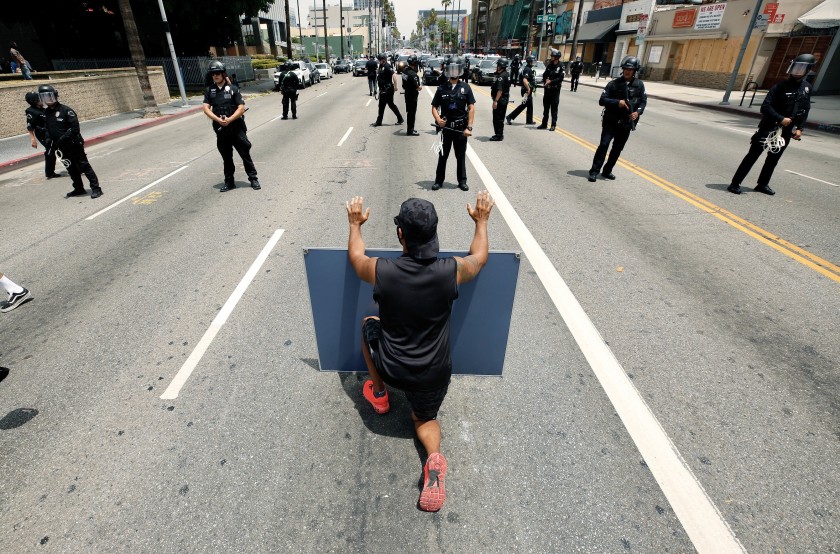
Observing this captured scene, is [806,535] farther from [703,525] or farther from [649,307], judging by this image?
[649,307]

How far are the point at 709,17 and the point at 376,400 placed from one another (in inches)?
1482

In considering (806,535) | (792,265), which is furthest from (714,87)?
(806,535)

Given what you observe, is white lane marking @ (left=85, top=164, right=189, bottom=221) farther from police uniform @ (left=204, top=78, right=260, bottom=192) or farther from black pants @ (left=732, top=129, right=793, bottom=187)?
black pants @ (left=732, top=129, right=793, bottom=187)

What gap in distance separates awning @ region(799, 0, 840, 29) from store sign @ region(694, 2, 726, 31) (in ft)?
23.2

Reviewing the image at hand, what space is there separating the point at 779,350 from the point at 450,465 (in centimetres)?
311

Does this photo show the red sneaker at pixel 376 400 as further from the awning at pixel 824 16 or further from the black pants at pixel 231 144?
the awning at pixel 824 16

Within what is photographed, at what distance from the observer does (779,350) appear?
3.76 metres

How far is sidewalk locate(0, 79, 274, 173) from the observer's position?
36.0ft

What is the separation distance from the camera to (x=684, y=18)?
32.1 metres

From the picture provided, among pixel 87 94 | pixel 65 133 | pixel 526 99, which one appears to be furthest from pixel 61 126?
pixel 87 94

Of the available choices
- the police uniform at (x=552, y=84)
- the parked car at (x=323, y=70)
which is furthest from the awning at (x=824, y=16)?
the parked car at (x=323, y=70)

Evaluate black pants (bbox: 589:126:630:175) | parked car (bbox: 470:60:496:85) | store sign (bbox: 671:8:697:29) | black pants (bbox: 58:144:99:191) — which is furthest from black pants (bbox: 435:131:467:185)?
store sign (bbox: 671:8:697:29)

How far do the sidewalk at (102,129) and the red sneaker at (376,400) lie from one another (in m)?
12.1

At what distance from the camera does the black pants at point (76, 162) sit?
754cm
